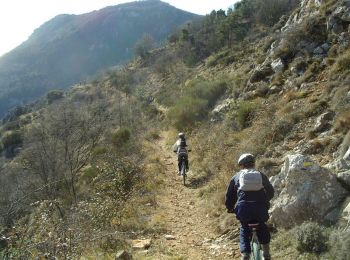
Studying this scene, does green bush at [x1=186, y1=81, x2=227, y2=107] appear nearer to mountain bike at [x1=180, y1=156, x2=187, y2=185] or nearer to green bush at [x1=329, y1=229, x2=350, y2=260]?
mountain bike at [x1=180, y1=156, x2=187, y2=185]

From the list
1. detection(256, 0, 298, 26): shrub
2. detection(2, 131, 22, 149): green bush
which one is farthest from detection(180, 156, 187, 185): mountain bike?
detection(2, 131, 22, 149): green bush

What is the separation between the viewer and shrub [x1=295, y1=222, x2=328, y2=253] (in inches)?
258

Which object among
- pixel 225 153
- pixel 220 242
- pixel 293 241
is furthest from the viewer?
pixel 225 153

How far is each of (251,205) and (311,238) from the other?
66.3 inches

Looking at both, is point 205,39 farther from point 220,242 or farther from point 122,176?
point 220,242

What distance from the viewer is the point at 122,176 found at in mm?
13328

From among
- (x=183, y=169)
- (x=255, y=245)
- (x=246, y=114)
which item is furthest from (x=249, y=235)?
(x=246, y=114)

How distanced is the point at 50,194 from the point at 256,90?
10.5 m

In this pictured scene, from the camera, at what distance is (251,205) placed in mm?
5652

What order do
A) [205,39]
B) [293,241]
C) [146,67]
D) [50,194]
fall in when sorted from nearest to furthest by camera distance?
[293,241]
[50,194]
[205,39]
[146,67]

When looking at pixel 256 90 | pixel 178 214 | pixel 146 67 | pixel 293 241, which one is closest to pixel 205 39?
pixel 146 67

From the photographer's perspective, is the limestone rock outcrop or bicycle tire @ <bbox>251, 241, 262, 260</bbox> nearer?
bicycle tire @ <bbox>251, 241, 262, 260</bbox>

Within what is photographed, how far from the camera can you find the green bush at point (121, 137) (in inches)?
1042

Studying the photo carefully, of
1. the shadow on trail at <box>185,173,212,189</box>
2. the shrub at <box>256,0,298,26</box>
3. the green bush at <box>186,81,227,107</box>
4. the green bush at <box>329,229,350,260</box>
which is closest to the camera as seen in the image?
the green bush at <box>329,229,350,260</box>
